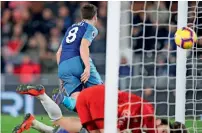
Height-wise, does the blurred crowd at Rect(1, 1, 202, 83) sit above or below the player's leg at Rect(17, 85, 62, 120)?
above

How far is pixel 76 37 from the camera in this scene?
25.9ft

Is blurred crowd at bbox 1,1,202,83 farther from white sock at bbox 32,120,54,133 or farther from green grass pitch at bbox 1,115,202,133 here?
white sock at bbox 32,120,54,133

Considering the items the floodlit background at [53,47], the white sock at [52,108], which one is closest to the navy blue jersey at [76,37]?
the white sock at [52,108]

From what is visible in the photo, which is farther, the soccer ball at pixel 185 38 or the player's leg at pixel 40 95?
the player's leg at pixel 40 95

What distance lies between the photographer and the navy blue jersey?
7852 mm

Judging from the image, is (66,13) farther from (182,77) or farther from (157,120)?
(157,120)

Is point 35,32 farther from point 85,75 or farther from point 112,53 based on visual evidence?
point 112,53

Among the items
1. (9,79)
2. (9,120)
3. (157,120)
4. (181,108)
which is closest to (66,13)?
(9,79)

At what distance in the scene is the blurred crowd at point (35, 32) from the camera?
47.3 ft

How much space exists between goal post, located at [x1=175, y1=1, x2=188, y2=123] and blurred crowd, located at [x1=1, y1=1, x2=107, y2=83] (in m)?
6.40

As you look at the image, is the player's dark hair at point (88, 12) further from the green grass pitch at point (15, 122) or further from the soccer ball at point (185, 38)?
the green grass pitch at point (15, 122)

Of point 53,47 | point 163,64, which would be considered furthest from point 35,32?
point 163,64

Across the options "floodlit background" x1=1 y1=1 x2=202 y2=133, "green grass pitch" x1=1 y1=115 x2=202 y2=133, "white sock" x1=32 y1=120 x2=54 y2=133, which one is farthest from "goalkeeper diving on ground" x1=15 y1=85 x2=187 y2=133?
"floodlit background" x1=1 y1=1 x2=202 y2=133

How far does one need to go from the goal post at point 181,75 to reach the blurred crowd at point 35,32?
21.0ft
